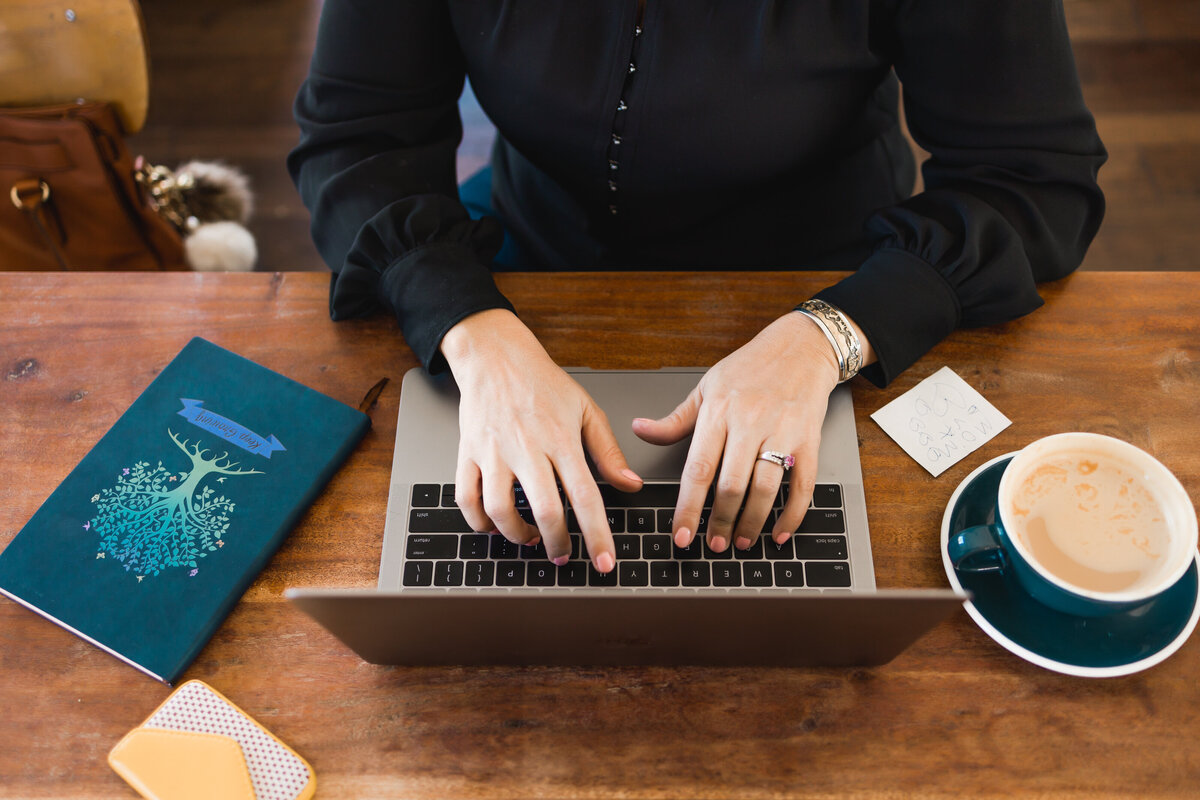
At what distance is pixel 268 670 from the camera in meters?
0.67

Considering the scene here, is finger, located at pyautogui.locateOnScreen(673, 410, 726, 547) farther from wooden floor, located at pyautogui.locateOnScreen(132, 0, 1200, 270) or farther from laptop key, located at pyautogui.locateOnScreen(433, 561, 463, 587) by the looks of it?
wooden floor, located at pyautogui.locateOnScreen(132, 0, 1200, 270)

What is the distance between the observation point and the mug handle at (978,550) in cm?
64

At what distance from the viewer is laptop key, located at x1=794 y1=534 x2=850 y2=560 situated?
2.25ft

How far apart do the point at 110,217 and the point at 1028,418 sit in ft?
4.43

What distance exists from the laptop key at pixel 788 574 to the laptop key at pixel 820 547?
1 centimetres

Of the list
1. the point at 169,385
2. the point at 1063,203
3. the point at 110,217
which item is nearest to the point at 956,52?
the point at 1063,203

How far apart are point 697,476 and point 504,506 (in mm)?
167

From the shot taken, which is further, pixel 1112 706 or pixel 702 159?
pixel 702 159

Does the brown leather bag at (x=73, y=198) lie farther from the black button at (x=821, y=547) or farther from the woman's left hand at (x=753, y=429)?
the black button at (x=821, y=547)

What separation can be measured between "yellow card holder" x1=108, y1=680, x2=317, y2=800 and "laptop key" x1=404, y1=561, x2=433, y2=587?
157mm

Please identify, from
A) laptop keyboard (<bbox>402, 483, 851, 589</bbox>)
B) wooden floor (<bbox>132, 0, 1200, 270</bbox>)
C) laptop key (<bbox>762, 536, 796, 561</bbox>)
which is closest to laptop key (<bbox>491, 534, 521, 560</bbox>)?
laptop keyboard (<bbox>402, 483, 851, 589</bbox>)

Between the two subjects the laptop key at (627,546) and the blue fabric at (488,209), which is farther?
the blue fabric at (488,209)

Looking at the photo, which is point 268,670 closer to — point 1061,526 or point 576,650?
point 576,650

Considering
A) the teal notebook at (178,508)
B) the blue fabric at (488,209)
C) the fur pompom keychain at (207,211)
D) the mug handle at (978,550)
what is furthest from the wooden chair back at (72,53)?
the mug handle at (978,550)
